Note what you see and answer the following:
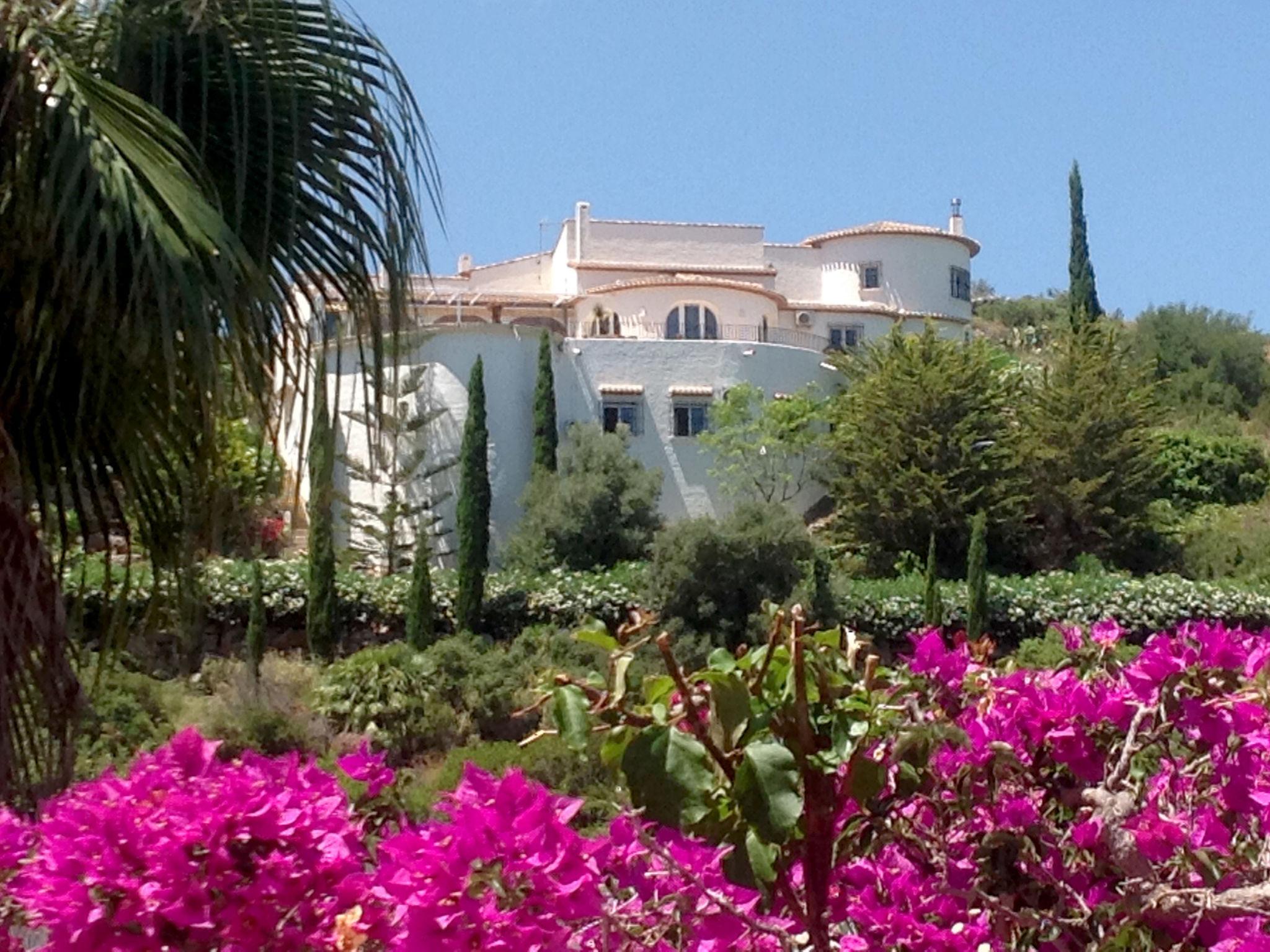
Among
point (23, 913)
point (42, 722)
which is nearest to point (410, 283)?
point (42, 722)

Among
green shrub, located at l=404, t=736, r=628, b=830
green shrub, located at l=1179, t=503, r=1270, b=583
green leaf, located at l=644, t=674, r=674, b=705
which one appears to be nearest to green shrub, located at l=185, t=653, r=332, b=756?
green shrub, located at l=404, t=736, r=628, b=830

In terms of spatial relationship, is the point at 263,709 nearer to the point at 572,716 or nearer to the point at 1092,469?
the point at 572,716

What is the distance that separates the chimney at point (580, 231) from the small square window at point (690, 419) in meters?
8.39

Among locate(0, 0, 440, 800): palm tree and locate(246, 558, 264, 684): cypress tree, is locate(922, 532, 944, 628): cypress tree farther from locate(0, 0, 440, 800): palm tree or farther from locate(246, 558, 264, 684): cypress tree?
locate(0, 0, 440, 800): palm tree

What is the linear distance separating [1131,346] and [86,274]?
3506cm

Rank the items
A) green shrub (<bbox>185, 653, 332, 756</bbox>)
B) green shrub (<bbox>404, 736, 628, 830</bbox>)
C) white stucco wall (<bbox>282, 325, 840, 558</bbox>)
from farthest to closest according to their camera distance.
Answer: white stucco wall (<bbox>282, 325, 840, 558</bbox>) < green shrub (<bbox>185, 653, 332, 756</bbox>) < green shrub (<bbox>404, 736, 628, 830</bbox>)

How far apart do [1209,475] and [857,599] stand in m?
13.7

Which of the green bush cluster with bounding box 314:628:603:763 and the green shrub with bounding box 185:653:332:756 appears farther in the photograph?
the green bush cluster with bounding box 314:628:603:763

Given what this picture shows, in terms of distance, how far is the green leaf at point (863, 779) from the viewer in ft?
7.98

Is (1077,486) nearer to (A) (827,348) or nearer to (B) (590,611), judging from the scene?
(A) (827,348)

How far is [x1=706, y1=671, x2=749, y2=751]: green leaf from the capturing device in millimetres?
2340

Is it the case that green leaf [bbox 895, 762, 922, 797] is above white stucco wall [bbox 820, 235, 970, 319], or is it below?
below

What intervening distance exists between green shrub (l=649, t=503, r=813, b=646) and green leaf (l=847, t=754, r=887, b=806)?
1931cm

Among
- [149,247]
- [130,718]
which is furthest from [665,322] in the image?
[149,247]
